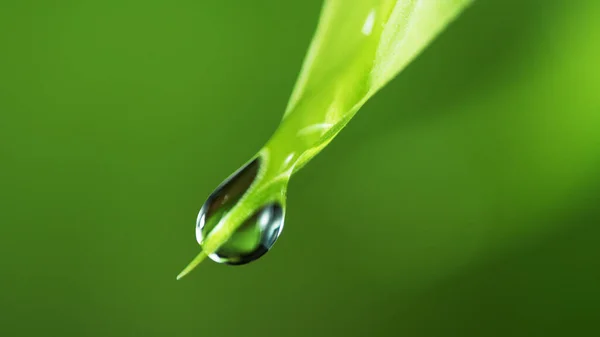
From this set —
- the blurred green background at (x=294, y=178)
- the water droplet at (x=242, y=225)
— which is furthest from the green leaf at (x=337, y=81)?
the blurred green background at (x=294, y=178)

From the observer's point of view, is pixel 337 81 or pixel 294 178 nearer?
pixel 337 81

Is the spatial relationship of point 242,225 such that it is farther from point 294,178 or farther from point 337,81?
point 294,178

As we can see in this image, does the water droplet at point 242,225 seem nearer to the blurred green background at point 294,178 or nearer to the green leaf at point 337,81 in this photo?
the green leaf at point 337,81

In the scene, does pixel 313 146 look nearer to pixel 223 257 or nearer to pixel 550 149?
pixel 223 257

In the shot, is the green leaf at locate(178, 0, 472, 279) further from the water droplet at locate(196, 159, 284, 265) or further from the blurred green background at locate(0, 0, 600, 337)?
the blurred green background at locate(0, 0, 600, 337)

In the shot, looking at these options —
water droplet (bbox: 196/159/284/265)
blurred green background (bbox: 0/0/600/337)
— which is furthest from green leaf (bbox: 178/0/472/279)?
blurred green background (bbox: 0/0/600/337)

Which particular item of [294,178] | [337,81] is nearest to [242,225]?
[337,81]
